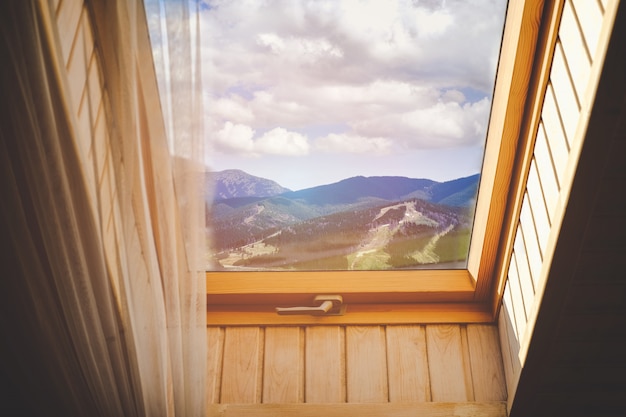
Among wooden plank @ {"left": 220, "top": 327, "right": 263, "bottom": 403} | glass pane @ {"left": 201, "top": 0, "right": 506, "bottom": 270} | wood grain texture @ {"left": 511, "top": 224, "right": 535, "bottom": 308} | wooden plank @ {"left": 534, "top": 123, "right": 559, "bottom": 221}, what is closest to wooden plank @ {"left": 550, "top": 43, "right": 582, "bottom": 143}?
wooden plank @ {"left": 534, "top": 123, "right": 559, "bottom": 221}

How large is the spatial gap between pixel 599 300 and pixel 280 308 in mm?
805

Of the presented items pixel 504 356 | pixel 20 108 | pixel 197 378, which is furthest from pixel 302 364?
pixel 20 108

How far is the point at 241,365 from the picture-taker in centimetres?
167

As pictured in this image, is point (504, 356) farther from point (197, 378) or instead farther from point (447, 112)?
point (197, 378)

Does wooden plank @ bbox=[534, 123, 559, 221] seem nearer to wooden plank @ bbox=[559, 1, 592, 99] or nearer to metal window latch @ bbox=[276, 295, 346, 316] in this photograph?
wooden plank @ bbox=[559, 1, 592, 99]

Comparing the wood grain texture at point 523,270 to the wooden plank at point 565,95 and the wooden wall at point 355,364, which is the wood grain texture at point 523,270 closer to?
the wooden wall at point 355,364

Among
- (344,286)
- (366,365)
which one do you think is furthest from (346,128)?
(366,365)

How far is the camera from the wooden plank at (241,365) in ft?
5.36

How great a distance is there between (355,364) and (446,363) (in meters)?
0.26

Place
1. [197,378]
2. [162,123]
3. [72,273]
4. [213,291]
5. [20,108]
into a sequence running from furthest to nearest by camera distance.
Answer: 1. [213,291]
2. [197,378]
3. [162,123]
4. [72,273]
5. [20,108]

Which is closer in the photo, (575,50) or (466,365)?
(575,50)

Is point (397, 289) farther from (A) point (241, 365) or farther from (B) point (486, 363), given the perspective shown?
(A) point (241, 365)

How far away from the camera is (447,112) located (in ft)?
5.18

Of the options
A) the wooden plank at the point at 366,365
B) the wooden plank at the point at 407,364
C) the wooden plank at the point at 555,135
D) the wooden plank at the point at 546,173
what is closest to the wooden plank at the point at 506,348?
the wooden plank at the point at 407,364
